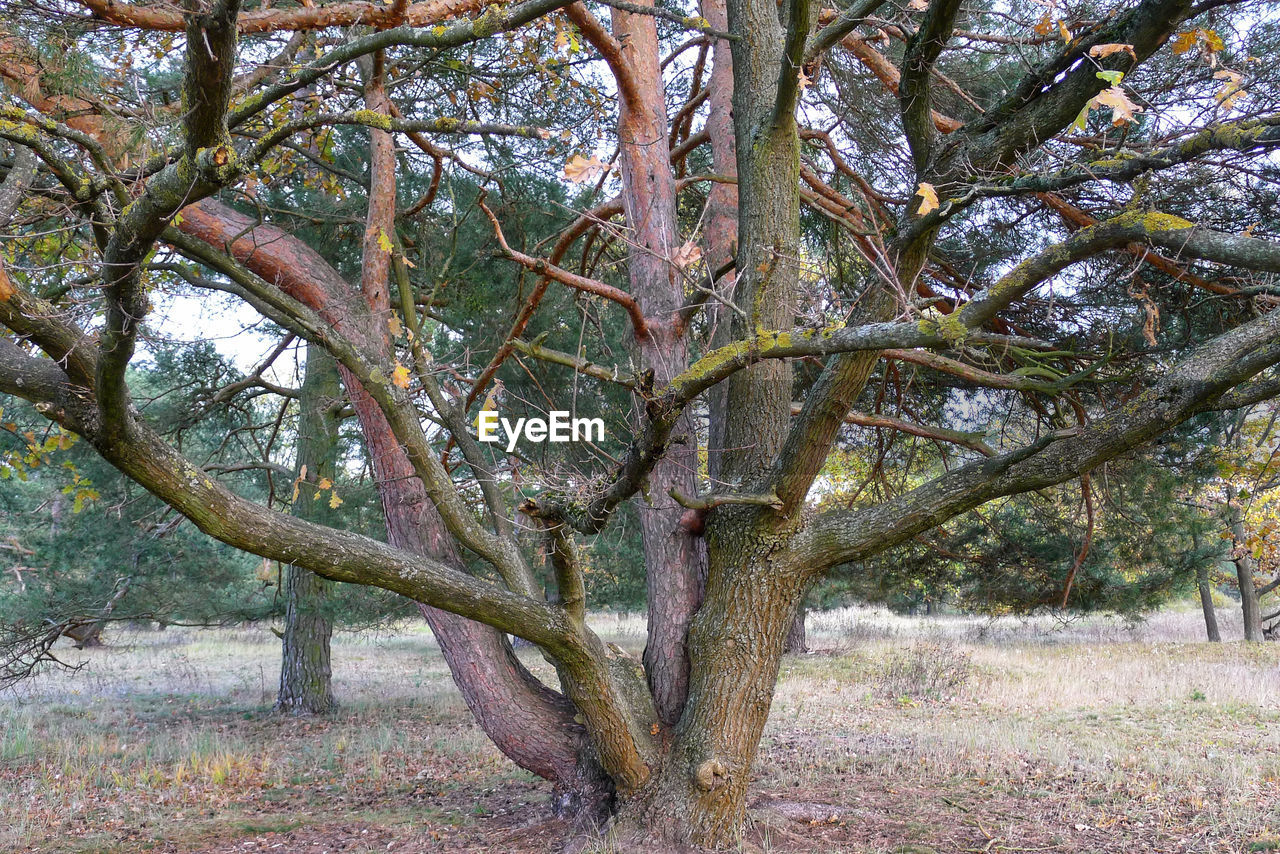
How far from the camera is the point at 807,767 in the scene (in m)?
6.46

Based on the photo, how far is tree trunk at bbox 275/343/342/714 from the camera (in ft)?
30.9

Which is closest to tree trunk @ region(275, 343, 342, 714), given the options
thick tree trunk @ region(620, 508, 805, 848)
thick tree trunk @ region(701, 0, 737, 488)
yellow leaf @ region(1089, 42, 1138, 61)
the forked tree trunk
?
the forked tree trunk

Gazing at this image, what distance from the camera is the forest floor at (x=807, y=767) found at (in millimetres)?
4816

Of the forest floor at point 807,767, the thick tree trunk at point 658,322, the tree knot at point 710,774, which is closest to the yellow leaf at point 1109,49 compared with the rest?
the thick tree trunk at point 658,322

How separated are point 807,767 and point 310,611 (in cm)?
564

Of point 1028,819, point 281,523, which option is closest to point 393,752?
point 281,523

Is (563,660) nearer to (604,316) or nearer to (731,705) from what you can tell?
(731,705)

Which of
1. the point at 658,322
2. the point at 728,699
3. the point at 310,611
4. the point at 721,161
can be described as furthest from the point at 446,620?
the point at 310,611

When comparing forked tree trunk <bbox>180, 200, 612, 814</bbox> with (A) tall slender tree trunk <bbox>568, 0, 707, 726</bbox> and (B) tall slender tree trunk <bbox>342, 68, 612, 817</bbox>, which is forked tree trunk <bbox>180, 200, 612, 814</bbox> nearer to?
(B) tall slender tree trunk <bbox>342, 68, 612, 817</bbox>

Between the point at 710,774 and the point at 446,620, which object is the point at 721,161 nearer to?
the point at 446,620

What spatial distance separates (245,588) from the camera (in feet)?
51.3

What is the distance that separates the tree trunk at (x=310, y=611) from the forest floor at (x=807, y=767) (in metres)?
0.54

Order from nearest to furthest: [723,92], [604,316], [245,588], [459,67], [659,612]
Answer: [659,612], [459,67], [723,92], [604,316], [245,588]

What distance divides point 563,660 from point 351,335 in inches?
94.8
